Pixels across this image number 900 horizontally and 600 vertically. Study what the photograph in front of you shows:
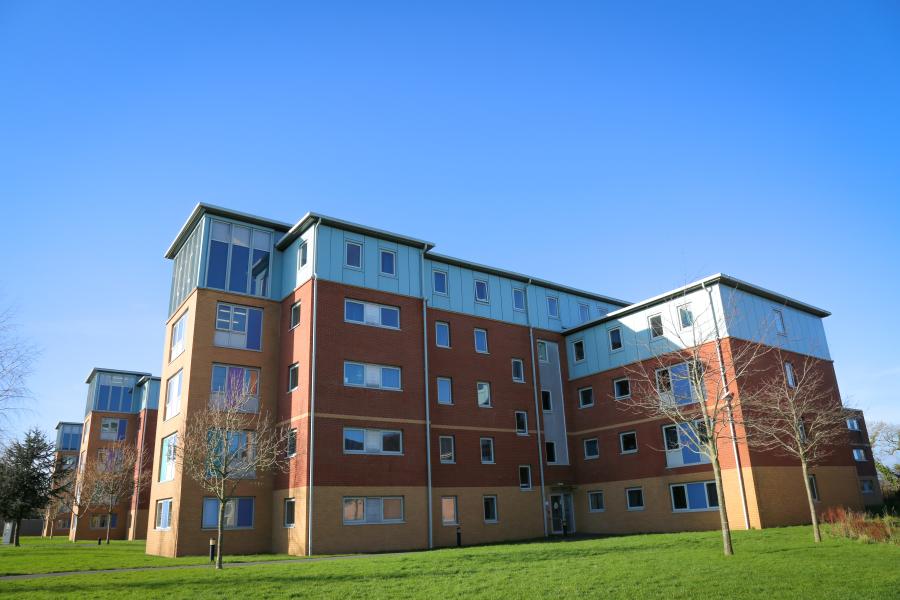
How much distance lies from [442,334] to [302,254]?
8350 mm

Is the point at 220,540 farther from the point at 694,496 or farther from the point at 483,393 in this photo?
the point at 694,496

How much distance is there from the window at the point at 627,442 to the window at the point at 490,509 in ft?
24.5

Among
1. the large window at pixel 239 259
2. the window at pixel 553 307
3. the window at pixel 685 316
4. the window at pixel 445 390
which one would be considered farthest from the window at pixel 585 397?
the large window at pixel 239 259

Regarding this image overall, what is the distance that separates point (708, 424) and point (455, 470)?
14.7 metres

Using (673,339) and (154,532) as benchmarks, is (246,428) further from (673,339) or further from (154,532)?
(673,339)

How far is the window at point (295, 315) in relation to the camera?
30.6m

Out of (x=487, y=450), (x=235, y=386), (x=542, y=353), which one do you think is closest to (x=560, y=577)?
(x=487, y=450)

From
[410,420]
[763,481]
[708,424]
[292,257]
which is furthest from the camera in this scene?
[292,257]

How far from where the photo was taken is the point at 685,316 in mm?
31906

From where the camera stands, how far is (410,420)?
98.3 ft

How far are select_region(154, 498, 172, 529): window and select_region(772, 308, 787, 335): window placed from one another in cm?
3049

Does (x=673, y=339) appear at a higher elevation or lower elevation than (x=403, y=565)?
higher

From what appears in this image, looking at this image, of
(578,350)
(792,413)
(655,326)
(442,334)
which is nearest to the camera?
(792,413)

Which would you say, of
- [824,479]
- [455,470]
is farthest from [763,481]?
[455,470]
